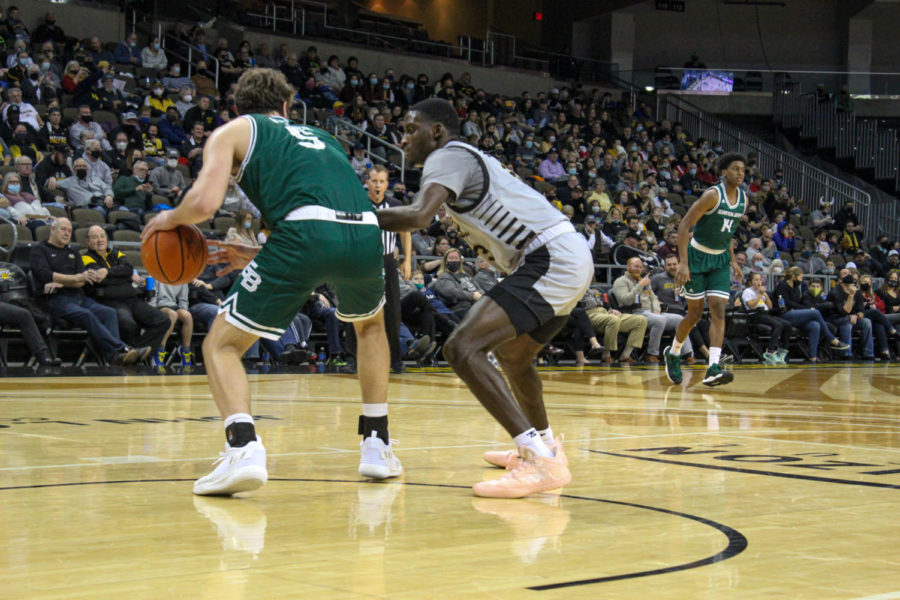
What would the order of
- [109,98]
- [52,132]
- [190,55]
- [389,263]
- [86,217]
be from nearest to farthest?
[389,263], [86,217], [52,132], [109,98], [190,55]

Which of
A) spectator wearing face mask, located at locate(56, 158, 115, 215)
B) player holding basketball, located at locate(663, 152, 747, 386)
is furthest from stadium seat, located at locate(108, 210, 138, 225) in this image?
player holding basketball, located at locate(663, 152, 747, 386)

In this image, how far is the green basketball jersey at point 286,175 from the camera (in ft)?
13.5

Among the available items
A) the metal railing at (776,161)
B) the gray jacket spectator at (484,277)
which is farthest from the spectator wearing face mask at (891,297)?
the gray jacket spectator at (484,277)

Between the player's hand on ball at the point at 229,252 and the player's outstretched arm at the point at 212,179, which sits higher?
the player's outstretched arm at the point at 212,179

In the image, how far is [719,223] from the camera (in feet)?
33.1

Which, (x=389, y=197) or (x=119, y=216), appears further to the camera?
(x=119, y=216)

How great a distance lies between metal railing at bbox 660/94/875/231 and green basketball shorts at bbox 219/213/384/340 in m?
24.6

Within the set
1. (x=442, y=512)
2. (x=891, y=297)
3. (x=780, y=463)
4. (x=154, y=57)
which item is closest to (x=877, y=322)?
(x=891, y=297)

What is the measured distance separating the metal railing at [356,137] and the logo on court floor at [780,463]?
1357 centimetres

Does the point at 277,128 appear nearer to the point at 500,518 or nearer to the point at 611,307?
the point at 500,518

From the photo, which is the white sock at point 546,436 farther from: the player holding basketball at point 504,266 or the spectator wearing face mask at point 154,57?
the spectator wearing face mask at point 154,57

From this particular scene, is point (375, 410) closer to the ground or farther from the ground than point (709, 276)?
closer to the ground

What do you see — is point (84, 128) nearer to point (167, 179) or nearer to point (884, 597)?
point (167, 179)

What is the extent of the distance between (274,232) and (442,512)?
1276 mm
